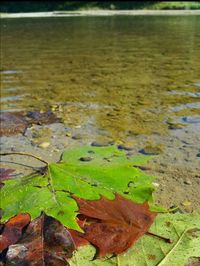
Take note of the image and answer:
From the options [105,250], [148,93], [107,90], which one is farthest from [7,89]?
[105,250]

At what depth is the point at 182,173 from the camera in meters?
3.18

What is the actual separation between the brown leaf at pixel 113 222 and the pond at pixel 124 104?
1.93ft

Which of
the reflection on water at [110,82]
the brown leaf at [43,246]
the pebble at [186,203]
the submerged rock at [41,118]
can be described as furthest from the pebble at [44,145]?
the brown leaf at [43,246]

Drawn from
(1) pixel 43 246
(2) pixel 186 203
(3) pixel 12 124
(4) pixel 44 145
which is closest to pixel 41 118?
(3) pixel 12 124

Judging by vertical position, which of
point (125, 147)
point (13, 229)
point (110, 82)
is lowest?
point (110, 82)

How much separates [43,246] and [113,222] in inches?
14.6

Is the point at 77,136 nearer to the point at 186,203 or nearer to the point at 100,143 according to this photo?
the point at 100,143

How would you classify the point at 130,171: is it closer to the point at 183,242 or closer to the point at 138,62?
the point at 183,242

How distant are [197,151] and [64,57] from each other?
7918 millimetres

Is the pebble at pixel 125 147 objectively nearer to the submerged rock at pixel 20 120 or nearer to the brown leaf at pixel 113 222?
the submerged rock at pixel 20 120

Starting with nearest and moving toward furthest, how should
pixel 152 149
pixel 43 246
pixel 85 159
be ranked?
pixel 43 246
pixel 85 159
pixel 152 149

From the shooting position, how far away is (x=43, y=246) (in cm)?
184

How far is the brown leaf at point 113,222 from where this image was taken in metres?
1.95

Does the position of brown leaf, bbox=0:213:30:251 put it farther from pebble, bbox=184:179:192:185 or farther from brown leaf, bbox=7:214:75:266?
pebble, bbox=184:179:192:185
